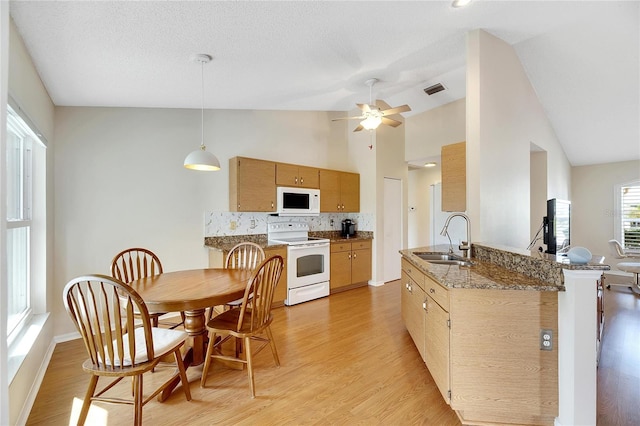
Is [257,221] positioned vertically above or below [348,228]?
above

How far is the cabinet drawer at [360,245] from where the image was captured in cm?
465

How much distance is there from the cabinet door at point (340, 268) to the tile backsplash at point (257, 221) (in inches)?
26.3

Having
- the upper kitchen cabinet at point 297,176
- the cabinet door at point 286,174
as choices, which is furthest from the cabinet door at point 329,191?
→ the cabinet door at point 286,174

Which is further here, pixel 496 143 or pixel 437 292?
pixel 496 143

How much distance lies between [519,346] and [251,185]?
10.6 ft

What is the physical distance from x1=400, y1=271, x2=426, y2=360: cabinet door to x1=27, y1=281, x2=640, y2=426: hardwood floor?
0.64ft

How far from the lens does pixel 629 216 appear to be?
218 inches

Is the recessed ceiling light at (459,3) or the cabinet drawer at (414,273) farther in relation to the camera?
the cabinet drawer at (414,273)

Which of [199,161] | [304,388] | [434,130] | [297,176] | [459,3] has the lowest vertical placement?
[304,388]

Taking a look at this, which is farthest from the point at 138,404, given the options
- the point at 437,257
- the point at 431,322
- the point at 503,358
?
the point at 437,257

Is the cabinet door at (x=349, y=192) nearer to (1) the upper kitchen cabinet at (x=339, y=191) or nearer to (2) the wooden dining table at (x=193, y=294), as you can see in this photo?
(1) the upper kitchen cabinet at (x=339, y=191)

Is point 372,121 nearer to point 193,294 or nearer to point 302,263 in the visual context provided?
point 302,263

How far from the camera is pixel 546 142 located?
4145mm

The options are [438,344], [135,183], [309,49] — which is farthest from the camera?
[135,183]
